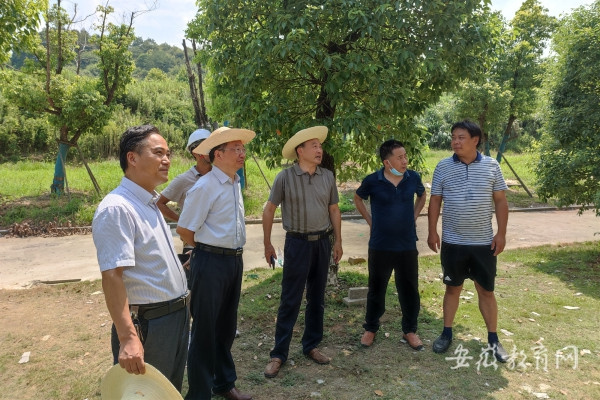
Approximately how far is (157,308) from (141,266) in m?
0.26

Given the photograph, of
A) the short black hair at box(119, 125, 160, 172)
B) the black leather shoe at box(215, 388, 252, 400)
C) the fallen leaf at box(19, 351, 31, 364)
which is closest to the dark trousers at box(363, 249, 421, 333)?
the black leather shoe at box(215, 388, 252, 400)

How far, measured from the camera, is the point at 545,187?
8.13 m

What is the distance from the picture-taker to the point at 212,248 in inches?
128

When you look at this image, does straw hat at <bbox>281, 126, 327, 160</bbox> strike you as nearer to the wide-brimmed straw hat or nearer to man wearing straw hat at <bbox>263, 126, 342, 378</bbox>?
man wearing straw hat at <bbox>263, 126, 342, 378</bbox>

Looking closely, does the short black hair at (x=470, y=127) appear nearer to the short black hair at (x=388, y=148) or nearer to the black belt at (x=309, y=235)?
the short black hair at (x=388, y=148)

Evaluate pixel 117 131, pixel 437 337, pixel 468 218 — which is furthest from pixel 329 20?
pixel 117 131

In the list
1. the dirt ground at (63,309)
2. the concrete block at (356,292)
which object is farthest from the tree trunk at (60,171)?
the concrete block at (356,292)

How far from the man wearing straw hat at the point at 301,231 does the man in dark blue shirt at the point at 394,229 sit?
1.67 feet

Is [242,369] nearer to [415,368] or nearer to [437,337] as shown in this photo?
[415,368]

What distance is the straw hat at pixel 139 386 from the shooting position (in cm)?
213

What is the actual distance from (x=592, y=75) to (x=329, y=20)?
5.05m

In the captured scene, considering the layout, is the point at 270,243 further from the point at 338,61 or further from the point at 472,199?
the point at 338,61

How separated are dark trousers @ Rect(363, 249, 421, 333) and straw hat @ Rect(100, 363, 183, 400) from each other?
8.50 ft

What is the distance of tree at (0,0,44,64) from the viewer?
5984 millimetres
